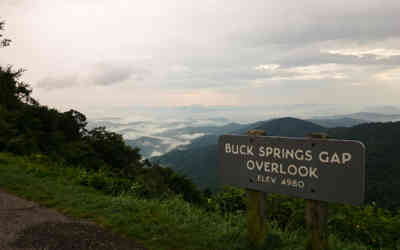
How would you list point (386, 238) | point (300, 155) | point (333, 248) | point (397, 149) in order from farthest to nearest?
1. point (397, 149)
2. point (386, 238)
3. point (333, 248)
4. point (300, 155)

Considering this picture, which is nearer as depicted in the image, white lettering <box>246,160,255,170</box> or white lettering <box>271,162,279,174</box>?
white lettering <box>271,162,279,174</box>

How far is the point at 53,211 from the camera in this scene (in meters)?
5.64

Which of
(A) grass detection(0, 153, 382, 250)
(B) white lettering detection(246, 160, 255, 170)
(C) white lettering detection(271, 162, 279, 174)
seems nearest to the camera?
(C) white lettering detection(271, 162, 279, 174)

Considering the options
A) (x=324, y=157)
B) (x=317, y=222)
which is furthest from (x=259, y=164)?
(x=317, y=222)

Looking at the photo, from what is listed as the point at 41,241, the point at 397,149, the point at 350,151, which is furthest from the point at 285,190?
the point at 397,149

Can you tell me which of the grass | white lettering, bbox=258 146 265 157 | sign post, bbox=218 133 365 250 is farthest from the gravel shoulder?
white lettering, bbox=258 146 265 157

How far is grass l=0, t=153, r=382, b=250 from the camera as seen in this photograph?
14.2 feet

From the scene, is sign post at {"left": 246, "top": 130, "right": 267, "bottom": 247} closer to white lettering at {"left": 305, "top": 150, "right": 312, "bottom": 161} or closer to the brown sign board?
the brown sign board

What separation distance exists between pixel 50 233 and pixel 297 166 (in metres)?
3.42

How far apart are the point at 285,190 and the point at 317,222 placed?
49 centimetres

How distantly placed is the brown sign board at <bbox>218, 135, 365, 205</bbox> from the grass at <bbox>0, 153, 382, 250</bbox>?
0.78 metres

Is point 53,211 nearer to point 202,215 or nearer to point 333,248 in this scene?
point 202,215

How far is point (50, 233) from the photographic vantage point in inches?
177

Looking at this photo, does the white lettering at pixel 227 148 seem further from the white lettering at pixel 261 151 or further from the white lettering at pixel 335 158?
the white lettering at pixel 335 158
